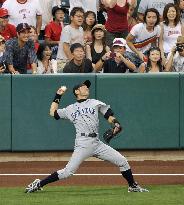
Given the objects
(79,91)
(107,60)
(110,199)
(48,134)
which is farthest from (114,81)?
(110,199)

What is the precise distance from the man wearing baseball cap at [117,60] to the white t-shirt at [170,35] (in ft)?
3.06

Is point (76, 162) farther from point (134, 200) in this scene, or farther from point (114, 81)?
point (114, 81)

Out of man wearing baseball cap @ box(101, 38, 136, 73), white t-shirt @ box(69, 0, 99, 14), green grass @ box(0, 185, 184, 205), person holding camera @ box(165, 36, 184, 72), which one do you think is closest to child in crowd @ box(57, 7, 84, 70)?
man wearing baseball cap @ box(101, 38, 136, 73)

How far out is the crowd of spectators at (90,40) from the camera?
15352 mm

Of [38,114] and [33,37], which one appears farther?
[33,37]

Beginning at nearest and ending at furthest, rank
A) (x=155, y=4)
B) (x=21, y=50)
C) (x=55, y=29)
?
1. (x=21, y=50)
2. (x=55, y=29)
3. (x=155, y=4)

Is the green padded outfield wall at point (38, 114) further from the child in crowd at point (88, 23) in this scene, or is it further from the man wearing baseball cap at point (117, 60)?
the child in crowd at point (88, 23)

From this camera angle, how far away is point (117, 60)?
15.7m

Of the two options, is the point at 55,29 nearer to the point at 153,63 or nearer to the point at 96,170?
the point at 153,63

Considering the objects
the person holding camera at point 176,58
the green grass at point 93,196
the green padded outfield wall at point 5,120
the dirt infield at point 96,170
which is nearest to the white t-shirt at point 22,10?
the green padded outfield wall at point 5,120

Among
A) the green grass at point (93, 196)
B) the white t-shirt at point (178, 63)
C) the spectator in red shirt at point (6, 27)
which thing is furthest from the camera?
the spectator in red shirt at point (6, 27)

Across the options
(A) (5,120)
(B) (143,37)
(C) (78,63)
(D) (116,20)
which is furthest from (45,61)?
(B) (143,37)

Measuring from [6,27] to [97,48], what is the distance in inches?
70.5

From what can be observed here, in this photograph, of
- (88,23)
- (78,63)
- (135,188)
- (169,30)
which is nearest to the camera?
(135,188)
